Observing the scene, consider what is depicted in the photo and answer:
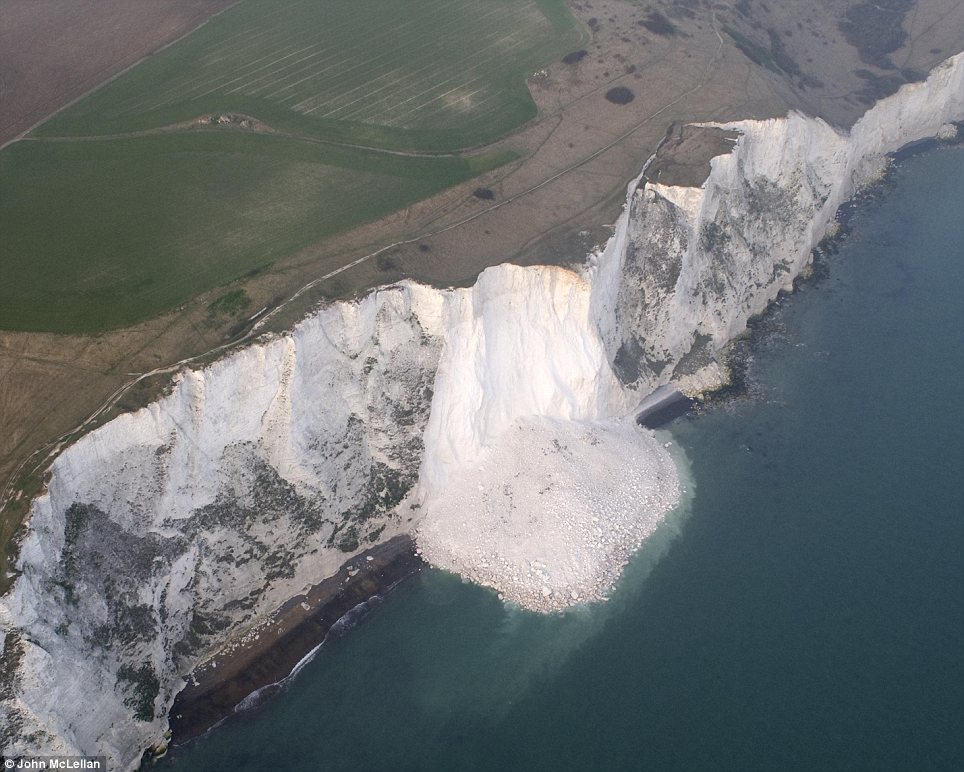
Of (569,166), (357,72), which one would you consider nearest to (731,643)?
(569,166)

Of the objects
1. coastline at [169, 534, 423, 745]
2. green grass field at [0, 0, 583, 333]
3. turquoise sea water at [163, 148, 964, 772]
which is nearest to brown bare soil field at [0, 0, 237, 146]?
green grass field at [0, 0, 583, 333]

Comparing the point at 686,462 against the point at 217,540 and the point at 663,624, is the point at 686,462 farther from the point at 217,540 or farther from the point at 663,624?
the point at 217,540

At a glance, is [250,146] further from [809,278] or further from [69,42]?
[809,278]

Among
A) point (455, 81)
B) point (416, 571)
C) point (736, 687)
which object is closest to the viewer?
point (736, 687)

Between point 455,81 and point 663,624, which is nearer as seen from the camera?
point 663,624

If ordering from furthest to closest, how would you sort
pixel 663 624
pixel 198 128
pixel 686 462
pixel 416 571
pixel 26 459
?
pixel 198 128 < pixel 686 462 < pixel 416 571 < pixel 663 624 < pixel 26 459

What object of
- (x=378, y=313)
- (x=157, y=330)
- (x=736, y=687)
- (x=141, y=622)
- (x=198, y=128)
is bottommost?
(x=736, y=687)

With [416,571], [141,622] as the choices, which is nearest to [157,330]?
[141,622]

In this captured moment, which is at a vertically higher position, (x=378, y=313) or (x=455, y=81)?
(x=455, y=81)
